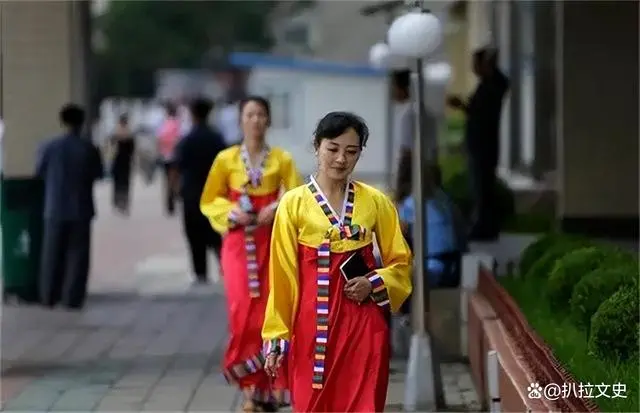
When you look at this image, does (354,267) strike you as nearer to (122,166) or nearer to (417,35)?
(417,35)

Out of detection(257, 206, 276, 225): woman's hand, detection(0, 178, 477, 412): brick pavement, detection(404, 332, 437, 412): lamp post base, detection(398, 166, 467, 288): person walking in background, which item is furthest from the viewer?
detection(398, 166, 467, 288): person walking in background

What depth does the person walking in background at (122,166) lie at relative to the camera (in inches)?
1141

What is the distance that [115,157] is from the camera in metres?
29.7

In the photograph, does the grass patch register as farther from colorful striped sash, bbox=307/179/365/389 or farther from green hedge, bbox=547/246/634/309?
colorful striped sash, bbox=307/179/365/389

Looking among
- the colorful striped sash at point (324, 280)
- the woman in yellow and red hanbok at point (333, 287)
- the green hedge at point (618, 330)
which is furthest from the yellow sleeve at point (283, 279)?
the green hedge at point (618, 330)

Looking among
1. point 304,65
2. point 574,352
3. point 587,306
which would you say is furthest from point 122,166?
point 574,352

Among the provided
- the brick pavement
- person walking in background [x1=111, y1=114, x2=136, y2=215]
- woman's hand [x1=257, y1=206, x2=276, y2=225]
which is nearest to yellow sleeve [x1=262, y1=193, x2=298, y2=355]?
woman's hand [x1=257, y1=206, x2=276, y2=225]

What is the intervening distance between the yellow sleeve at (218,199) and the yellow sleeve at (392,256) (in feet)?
8.33

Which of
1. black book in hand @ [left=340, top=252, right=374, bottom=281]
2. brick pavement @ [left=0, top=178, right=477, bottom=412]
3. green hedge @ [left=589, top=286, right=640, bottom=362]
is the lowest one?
brick pavement @ [left=0, top=178, right=477, bottom=412]

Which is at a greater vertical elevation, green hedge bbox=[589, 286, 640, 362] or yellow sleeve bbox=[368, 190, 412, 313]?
yellow sleeve bbox=[368, 190, 412, 313]

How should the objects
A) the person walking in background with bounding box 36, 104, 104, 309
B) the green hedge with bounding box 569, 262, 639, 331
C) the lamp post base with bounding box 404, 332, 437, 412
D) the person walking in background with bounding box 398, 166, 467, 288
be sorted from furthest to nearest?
the person walking in background with bounding box 36, 104, 104, 309 < the person walking in background with bounding box 398, 166, 467, 288 < the lamp post base with bounding box 404, 332, 437, 412 < the green hedge with bounding box 569, 262, 639, 331

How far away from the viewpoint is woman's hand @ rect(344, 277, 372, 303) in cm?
702

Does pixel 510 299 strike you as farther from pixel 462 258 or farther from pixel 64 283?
pixel 64 283

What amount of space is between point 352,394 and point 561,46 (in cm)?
1011
